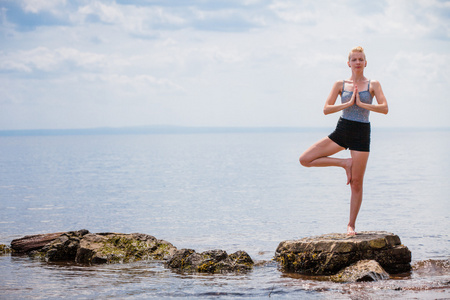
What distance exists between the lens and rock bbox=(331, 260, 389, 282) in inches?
408

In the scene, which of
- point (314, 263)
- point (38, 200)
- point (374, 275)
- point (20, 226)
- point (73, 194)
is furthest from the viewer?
point (73, 194)

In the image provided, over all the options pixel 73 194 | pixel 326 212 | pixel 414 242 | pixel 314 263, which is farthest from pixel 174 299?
pixel 73 194

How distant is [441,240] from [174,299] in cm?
988

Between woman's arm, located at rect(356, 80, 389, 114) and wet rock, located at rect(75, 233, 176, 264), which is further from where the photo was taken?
wet rock, located at rect(75, 233, 176, 264)

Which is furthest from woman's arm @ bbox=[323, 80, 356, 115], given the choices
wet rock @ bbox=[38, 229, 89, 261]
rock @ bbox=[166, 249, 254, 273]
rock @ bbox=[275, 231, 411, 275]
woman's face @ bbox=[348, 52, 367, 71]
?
wet rock @ bbox=[38, 229, 89, 261]

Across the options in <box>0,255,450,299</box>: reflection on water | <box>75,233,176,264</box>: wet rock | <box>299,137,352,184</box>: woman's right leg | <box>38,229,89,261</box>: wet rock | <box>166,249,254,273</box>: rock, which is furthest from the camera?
<box>38,229,89,261</box>: wet rock

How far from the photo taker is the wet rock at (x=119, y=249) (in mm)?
13703

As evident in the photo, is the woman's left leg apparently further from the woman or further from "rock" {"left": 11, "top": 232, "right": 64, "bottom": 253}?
"rock" {"left": 11, "top": 232, "right": 64, "bottom": 253}

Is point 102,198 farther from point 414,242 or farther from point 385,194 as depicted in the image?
point 414,242

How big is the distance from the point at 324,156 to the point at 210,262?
10.9 ft

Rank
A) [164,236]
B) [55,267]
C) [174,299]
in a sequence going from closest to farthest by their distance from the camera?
[174,299]
[55,267]
[164,236]

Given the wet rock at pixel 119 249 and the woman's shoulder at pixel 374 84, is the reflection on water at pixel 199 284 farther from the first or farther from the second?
the woman's shoulder at pixel 374 84

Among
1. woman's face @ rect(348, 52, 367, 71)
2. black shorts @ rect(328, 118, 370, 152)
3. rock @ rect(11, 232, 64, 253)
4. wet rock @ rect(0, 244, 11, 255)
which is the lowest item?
wet rock @ rect(0, 244, 11, 255)

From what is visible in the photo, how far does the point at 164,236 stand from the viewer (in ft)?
62.7
